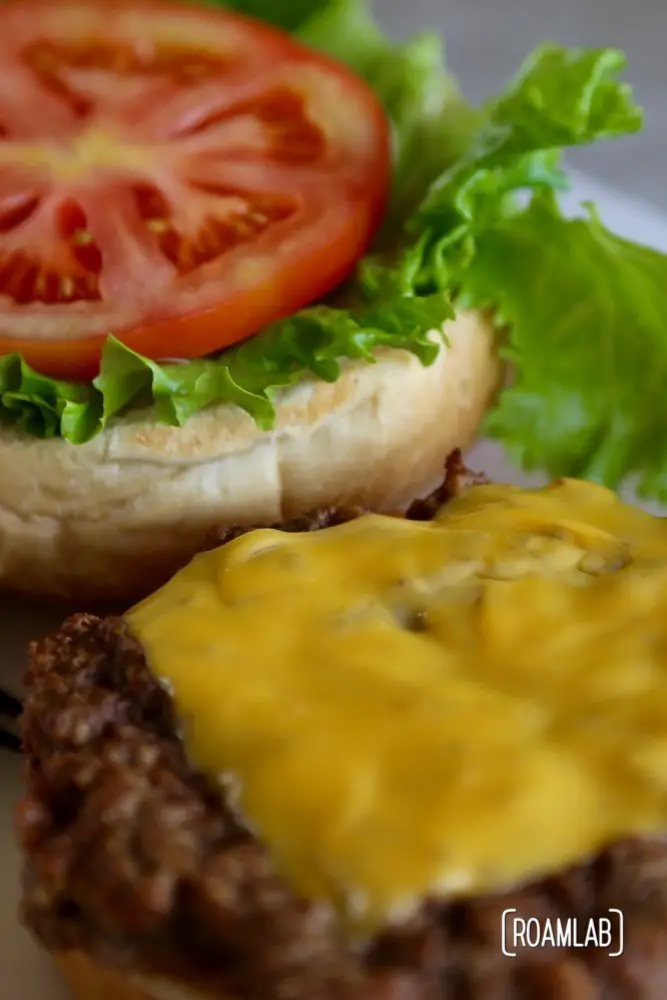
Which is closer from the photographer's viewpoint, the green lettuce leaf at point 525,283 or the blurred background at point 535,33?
the green lettuce leaf at point 525,283

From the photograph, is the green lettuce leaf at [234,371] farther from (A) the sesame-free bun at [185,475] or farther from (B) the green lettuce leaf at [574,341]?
(B) the green lettuce leaf at [574,341]

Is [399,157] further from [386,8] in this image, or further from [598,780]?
[386,8]

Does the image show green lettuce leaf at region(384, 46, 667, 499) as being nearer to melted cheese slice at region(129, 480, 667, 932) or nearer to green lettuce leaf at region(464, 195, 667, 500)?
green lettuce leaf at region(464, 195, 667, 500)

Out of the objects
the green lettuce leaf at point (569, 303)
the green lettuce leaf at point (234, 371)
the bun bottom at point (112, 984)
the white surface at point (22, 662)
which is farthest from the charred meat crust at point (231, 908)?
the green lettuce leaf at point (569, 303)

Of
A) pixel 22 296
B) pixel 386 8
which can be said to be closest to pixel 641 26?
pixel 386 8

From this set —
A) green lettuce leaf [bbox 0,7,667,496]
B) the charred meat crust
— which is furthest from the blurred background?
the charred meat crust

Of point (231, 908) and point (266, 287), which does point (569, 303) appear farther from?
point (231, 908)

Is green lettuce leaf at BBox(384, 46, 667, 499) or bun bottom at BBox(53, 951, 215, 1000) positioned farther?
green lettuce leaf at BBox(384, 46, 667, 499)
